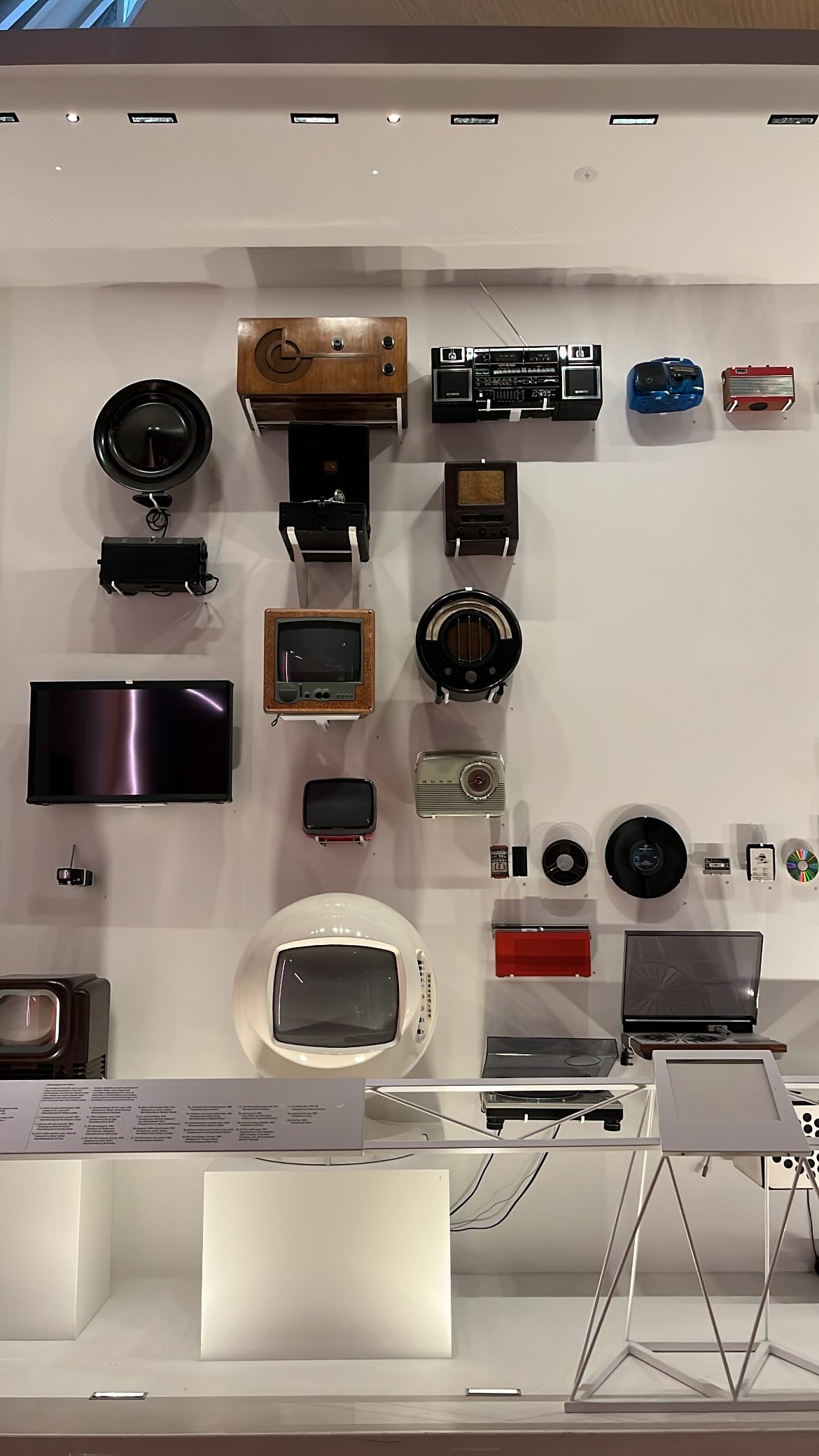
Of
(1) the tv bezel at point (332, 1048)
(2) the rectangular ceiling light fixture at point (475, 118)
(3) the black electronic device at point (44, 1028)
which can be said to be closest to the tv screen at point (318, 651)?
(1) the tv bezel at point (332, 1048)

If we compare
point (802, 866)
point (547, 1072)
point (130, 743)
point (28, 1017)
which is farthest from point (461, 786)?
point (28, 1017)

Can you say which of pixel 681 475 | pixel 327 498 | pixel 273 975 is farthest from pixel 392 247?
pixel 273 975

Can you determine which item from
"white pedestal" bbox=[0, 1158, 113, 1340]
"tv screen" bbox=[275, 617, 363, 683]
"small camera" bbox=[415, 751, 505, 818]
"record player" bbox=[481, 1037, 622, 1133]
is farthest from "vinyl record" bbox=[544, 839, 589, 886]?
"white pedestal" bbox=[0, 1158, 113, 1340]

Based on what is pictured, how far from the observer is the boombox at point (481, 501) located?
3527mm

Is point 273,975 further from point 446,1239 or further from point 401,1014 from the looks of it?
point 446,1239

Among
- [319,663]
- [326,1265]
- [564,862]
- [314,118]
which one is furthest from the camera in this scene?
[564,862]

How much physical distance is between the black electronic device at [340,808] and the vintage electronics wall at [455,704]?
18 centimetres

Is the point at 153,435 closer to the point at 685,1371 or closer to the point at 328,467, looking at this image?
the point at 328,467

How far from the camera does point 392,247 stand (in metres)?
3.53

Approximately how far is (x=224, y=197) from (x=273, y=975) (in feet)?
8.31

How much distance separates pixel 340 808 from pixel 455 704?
2.06 ft

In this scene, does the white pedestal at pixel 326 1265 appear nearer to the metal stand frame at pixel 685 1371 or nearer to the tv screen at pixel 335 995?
the tv screen at pixel 335 995

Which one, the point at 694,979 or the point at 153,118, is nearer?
the point at 153,118

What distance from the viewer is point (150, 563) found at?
3539mm
